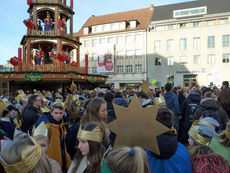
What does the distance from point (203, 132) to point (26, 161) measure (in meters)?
1.93

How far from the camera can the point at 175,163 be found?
204 cm

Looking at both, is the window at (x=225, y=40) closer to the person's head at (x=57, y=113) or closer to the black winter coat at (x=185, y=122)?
the black winter coat at (x=185, y=122)

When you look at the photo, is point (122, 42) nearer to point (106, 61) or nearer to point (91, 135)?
point (106, 61)

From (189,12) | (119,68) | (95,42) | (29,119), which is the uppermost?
(189,12)

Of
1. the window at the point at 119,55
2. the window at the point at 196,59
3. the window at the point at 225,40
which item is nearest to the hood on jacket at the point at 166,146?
the window at the point at 196,59

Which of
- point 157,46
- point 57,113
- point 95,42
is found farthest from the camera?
point 95,42

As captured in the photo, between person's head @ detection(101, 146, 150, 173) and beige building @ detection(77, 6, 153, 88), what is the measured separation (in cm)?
3514

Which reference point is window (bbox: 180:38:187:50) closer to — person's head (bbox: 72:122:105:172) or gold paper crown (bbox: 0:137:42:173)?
person's head (bbox: 72:122:105:172)

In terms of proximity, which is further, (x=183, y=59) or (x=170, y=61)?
(x=170, y=61)

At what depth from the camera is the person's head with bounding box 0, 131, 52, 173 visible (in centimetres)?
164

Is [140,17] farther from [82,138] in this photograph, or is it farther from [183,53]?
[82,138]

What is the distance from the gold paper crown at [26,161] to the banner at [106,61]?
36118mm

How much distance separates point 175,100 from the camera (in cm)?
615

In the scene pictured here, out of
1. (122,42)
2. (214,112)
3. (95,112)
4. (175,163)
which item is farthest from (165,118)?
(122,42)
